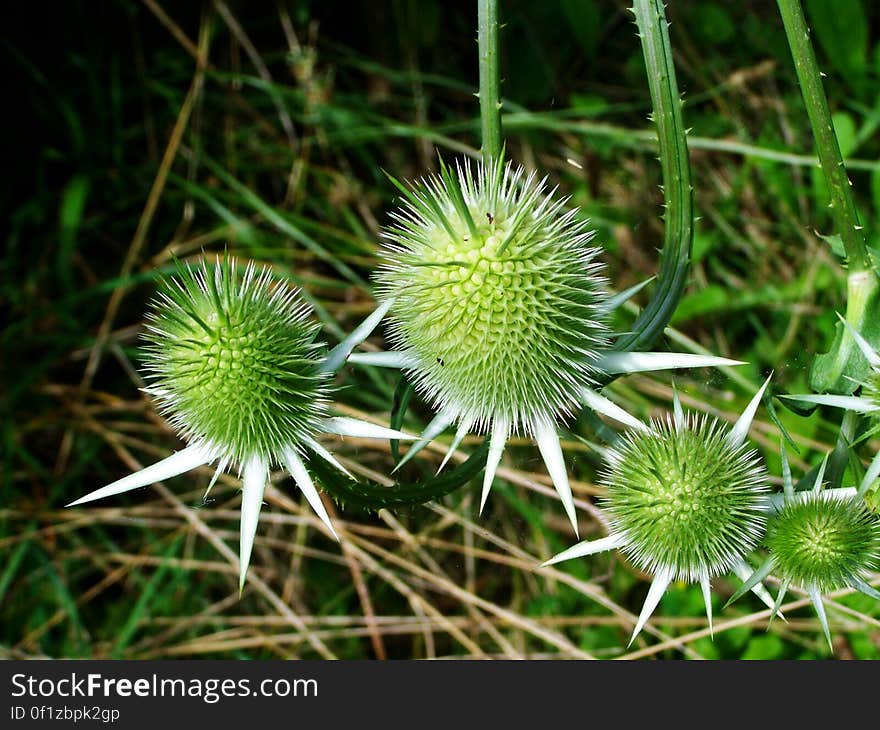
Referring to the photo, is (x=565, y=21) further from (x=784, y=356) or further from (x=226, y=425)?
(x=226, y=425)

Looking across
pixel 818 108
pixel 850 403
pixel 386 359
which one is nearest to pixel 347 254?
pixel 386 359

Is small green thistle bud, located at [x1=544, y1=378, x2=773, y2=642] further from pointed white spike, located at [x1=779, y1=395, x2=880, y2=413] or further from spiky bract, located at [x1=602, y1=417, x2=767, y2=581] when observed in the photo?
pointed white spike, located at [x1=779, y1=395, x2=880, y2=413]

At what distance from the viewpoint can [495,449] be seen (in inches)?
59.2

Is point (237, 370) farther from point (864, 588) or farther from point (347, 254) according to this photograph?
point (347, 254)

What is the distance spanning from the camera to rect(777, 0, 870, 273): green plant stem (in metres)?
1.59

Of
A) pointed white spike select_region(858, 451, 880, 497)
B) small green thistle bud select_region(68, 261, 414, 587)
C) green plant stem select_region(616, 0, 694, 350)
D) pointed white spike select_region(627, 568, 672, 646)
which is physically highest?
green plant stem select_region(616, 0, 694, 350)

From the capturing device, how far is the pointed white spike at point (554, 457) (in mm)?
1454

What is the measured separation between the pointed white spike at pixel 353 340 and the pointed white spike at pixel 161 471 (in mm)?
287

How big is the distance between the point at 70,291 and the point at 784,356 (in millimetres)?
2732

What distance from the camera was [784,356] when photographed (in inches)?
123

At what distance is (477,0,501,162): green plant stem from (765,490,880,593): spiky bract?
2.89ft

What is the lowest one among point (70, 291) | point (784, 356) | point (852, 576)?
point (852, 576)

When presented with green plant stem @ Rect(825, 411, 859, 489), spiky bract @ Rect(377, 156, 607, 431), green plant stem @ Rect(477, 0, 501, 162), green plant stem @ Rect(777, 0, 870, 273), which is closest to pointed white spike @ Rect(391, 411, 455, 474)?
spiky bract @ Rect(377, 156, 607, 431)

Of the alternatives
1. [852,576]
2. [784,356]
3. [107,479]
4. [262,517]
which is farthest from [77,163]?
[852,576]
